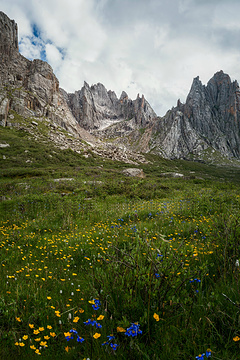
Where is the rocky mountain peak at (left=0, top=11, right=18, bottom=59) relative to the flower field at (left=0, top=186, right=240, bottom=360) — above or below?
above

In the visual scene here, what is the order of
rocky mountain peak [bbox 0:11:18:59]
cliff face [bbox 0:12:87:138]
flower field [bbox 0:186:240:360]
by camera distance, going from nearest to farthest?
flower field [bbox 0:186:240:360], cliff face [bbox 0:12:87:138], rocky mountain peak [bbox 0:11:18:59]

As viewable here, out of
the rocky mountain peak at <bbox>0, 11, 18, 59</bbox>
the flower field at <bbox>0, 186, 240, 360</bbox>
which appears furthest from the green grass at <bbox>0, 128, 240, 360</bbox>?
the rocky mountain peak at <bbox>0, 11, 18, 59</bbox>

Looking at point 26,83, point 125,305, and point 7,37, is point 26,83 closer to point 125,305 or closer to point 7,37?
point 7,37

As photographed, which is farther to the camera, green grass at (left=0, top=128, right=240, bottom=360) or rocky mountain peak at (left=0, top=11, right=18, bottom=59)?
rocky mountain peak at (left=0, top=11, right=18, bottom=59)

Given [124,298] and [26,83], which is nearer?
[124,298]

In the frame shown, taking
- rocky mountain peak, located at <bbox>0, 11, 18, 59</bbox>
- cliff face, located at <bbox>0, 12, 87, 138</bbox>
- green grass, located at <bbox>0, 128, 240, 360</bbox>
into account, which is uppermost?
rocky mountain peak, located at <bbox>0, 11, 18, 59</bbox>

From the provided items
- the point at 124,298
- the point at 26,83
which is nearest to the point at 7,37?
the point at 26,83

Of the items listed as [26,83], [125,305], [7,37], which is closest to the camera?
[125,305]

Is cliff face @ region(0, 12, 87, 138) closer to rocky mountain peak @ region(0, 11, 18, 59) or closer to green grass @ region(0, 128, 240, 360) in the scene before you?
rocky mountain peak @ region(0, 11, 18, 59)

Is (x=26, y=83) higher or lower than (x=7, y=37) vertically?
lower

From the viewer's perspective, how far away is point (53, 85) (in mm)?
146625

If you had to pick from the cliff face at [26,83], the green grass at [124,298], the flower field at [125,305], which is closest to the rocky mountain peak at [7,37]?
the cliff face at [26,83]

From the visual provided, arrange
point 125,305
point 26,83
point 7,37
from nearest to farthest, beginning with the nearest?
point 125,305
point 26,83
point 7,37

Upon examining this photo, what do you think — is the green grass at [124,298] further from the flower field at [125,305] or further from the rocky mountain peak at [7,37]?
the rocky mountain peak at [7,37]
